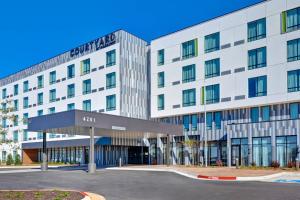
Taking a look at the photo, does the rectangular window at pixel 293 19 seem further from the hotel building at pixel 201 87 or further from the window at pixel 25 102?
the window at pixel 25 102

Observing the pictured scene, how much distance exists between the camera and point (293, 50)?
35406 mm

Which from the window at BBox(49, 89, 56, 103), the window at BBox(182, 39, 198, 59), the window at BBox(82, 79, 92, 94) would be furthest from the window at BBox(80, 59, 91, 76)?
the window at BBox(182, 39, 198, 59)

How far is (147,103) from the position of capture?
167 ft

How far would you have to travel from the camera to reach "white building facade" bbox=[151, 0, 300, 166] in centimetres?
3516

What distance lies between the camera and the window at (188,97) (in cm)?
4303

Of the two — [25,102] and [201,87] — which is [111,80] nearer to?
[201,87]

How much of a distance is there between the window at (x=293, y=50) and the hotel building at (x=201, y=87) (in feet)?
0.31

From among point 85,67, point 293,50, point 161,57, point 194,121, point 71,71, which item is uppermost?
point 161,57

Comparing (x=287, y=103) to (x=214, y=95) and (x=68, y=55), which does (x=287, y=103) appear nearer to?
(x=214, y=95)

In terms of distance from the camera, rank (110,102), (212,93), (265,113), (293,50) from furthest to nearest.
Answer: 1. (110,102)
2. (212,93)
3. (265,113)
4. (293,50)

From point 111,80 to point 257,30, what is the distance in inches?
778

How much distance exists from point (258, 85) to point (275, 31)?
18.1ft

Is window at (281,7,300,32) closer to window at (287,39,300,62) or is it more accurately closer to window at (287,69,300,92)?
window at (287,39,300,62)

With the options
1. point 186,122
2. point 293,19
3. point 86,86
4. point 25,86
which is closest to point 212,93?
point 186,122
